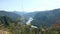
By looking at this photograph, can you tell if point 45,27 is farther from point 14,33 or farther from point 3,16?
point 3,16

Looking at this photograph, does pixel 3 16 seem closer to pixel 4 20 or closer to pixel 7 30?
pixel 4 20

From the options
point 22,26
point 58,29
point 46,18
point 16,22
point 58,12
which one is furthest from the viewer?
point 58,12

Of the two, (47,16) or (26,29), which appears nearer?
(26,29)

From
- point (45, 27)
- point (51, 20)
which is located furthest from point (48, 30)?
point (51, 20)

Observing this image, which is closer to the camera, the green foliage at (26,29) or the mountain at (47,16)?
the green foliage at (26,29)

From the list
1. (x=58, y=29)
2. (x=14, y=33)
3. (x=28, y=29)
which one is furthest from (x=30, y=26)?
(x=58, y=29)

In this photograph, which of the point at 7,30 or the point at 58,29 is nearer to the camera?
the point at 7,30

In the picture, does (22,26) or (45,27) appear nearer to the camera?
(22,26)

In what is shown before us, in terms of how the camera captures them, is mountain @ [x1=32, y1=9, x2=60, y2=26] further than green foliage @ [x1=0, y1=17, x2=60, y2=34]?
Yes

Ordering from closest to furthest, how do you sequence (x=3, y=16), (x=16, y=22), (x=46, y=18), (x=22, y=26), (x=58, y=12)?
(x=22, y=26) < (x=16, y=22) < (x=3, y=16) < (x=46, y=18) < (x=58, y=12)
